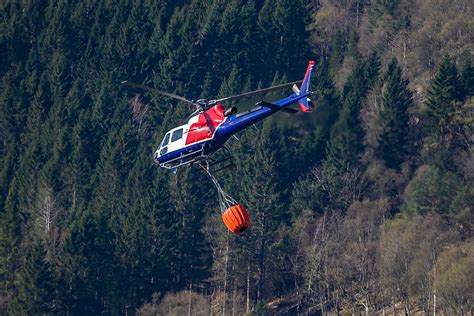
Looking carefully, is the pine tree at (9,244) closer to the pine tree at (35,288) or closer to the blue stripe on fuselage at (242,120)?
the pine tree at (35,288)

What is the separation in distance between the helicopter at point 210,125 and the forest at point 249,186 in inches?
343

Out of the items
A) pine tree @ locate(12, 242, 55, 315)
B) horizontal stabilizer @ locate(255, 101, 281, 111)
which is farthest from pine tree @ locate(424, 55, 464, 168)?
horizontal stabilizer @ locate(255, 101, 281, 111)

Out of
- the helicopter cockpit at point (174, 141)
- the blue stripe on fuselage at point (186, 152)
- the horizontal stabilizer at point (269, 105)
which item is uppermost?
the horizontal stabilizer at point (269, 105)

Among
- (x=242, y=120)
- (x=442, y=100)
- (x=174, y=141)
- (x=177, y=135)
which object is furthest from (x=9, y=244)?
(x=242, y=120)

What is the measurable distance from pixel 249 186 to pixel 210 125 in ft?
126

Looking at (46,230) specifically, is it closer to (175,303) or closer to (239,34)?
(175,303)

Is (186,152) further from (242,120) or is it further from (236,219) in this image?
(236,219)

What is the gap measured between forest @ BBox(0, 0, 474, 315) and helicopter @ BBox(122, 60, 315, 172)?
8.72 meters

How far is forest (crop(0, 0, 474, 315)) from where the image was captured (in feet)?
258

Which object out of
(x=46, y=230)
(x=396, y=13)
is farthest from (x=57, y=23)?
(x=46, y=230)

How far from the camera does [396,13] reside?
125625 millimetres

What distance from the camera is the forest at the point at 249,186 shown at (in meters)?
78.7

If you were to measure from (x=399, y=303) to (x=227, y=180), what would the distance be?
1827 centimetres

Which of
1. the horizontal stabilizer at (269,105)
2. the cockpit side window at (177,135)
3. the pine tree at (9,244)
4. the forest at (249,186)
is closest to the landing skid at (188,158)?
the cockpit side window at (177,135)
